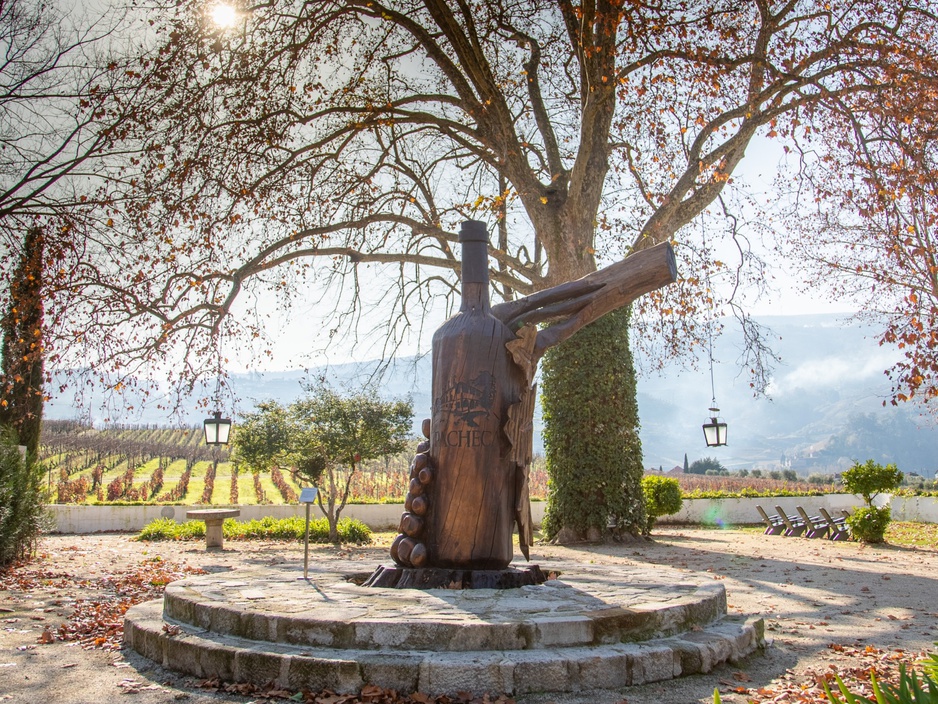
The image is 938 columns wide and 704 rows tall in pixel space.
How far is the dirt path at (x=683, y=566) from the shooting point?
414cm

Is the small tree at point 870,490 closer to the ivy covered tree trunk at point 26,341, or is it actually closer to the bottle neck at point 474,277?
the bottle neck at point 474,277

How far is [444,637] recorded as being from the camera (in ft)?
13.2

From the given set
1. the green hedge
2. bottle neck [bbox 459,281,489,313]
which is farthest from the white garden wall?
bottle neck [bbox 459,281,489,313]

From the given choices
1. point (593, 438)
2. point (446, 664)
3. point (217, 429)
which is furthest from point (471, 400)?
point (593, 438)

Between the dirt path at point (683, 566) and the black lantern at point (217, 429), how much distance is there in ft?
6.85

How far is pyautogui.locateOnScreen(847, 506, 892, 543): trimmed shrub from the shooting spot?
1405 cm

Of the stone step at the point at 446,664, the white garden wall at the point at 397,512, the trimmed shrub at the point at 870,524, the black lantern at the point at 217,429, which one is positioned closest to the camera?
the stone step at the point at 446,664

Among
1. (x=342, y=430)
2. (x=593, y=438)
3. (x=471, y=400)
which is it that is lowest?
(x=471, y=400)

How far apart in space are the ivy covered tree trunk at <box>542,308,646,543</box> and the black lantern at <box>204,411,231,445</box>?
20.7 feet

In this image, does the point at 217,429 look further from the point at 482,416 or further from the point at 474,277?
the point at 482,416

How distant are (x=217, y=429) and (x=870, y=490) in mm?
13803

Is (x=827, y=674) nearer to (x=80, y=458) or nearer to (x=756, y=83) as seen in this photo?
(x=756, y=83)

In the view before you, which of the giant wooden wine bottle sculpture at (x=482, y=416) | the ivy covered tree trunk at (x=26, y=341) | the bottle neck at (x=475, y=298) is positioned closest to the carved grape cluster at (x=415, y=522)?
the giant wooden wine bottle sculpture at (x=482, y=416)

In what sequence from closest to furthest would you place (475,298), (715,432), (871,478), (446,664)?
(446,664)
(475,298)
(715,432)
(871,478)
